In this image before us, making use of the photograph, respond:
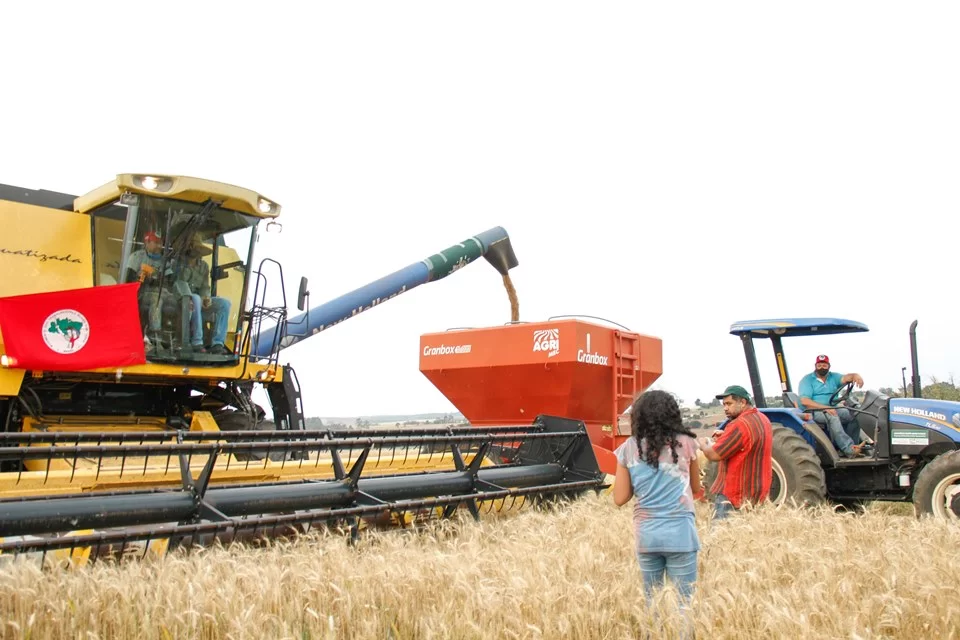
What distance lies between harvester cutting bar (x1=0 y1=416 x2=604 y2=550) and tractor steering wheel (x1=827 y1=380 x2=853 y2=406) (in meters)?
1.86

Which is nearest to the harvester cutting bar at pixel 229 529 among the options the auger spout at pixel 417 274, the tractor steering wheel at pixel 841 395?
the tractor steering wheel at pixel 841 395

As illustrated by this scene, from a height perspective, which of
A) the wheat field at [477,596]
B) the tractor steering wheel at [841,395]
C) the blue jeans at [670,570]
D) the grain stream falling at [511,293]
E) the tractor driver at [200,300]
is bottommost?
the wheat field at [477,596]

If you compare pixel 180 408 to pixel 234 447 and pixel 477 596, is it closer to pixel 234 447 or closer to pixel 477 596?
pixel 234 447

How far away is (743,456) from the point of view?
4.40 metres

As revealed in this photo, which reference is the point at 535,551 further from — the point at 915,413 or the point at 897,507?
the point at 897,507

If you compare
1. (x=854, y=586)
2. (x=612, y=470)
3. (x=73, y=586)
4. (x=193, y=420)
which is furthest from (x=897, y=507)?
(x=73, y=586)

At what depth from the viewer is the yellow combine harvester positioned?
3518 millimetres

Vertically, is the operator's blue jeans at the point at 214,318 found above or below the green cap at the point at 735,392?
above

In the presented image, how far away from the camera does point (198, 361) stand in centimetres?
560

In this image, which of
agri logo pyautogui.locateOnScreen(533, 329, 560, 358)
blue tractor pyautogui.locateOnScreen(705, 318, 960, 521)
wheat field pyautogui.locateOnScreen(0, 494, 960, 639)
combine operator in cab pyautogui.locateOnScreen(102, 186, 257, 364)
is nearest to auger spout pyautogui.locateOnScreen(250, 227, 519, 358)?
combine operator in cab pyautogui.locateOnScreen(102, 186, 257, 364)

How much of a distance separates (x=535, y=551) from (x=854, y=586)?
124 cm

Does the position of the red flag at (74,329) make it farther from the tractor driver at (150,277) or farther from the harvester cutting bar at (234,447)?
the harvester cutting bar at (234,447)

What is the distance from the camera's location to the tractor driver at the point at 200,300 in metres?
5.67

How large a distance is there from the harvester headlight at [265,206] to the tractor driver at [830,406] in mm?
4175
